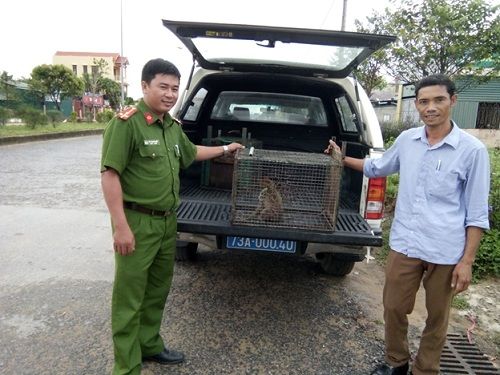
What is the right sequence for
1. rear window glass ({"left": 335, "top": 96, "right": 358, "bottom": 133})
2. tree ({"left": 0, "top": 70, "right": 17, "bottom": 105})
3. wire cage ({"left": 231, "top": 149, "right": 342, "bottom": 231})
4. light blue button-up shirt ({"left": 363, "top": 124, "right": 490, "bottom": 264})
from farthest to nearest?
1. tree ({"left": 0, "top": 70, "right": 17, "bottom": 105})
2. rear window glass ({"left": 335, "top": 96, "right": 358, "bottom": 133})
3. wire cage ({"left": 231, "top": 149, "right": 342, "bottom": 231})
4. light blue button-up shirt ({"left": 363, "top": 124, "right": 490, "bottom": 264})

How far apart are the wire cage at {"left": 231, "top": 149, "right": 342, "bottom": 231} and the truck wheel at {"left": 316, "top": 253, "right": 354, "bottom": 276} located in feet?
3.28

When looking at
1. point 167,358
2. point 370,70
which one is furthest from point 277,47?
point 370,70

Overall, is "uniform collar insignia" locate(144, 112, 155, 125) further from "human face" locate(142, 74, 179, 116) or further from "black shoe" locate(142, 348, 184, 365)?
"black shoe" locate(142, 348, 184, 365)

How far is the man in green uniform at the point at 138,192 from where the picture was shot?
7.36ft

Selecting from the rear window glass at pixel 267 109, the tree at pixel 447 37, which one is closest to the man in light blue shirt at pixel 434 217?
the rear window glass at pixel 267 109

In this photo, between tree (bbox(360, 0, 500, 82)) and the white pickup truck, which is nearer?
the white pickup truck

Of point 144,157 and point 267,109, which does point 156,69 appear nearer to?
point 144,157

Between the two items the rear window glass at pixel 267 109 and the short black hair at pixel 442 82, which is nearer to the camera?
the short black hair at pixel 442 82

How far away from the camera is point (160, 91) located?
235 centimetres

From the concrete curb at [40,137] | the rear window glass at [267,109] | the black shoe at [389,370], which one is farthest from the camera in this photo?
the concrete curb at [40,137]

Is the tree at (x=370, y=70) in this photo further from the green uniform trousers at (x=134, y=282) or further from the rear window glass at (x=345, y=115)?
the green uniform trousers at (x=134, y=282)

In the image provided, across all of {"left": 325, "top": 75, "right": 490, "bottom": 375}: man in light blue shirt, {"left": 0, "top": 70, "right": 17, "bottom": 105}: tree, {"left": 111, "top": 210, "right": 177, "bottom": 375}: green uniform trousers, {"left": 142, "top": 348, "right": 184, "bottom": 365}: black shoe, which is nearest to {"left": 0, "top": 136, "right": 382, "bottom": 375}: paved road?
{"left": 142, "top": 348, "right": 184, "bottom": 365}: black shoe

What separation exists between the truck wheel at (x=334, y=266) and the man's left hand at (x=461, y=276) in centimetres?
164

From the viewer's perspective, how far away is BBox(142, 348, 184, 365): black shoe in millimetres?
2680
